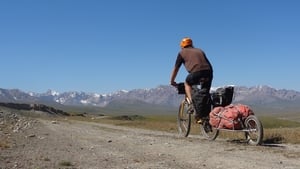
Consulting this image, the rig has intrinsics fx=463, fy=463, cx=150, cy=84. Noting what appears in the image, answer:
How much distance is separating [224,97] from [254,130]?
6.16ft

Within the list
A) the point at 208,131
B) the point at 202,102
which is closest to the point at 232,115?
the point at 202,102

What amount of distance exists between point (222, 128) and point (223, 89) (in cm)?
141

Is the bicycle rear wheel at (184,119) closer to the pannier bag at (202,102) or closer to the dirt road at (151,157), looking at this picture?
the pannier bag at (202,102)

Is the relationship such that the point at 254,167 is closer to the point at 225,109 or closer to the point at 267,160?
the point at 267,160

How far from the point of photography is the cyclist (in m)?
13.6

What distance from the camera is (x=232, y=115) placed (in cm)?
1258

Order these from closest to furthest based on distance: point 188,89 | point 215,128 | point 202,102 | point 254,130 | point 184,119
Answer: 1. point 254,130
2. point 215,128
3. point 202,102
4. point 188,89
5. point 184,119

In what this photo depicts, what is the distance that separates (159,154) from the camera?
33.9 feet

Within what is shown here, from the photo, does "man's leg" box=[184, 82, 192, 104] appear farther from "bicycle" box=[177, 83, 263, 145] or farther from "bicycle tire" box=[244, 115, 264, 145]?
"bicycle tire" box=[244, 115, 264, 145]

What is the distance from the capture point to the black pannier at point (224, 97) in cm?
1376

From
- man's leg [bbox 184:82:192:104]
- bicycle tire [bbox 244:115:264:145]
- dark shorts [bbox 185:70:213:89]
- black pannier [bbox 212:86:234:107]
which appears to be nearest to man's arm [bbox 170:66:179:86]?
man's leg [bbox 184:82:192:104]

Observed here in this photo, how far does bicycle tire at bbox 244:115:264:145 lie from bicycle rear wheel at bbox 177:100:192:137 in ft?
10.7

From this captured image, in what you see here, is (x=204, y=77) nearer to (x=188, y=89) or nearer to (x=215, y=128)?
(x=188, y=89)

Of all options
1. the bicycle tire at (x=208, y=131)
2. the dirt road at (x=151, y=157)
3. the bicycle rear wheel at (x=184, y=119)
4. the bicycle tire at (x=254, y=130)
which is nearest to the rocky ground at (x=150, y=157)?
the dirt road at (x=151, y=157)
